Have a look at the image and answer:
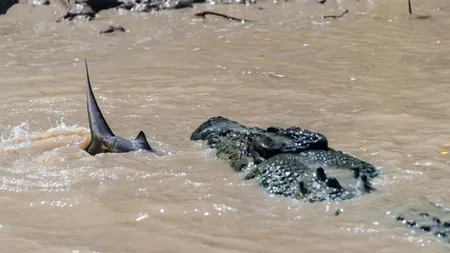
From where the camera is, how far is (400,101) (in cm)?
602

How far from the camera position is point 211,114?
5.82m

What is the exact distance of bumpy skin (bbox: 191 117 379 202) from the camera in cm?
371

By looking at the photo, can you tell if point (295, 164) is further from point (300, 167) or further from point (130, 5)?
point (130, 5)

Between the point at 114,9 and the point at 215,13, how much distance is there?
67.8 inches

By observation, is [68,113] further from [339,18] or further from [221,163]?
[339,18]

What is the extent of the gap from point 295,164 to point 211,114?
2026mm

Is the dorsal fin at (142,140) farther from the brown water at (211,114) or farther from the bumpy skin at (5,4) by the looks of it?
the bumpy skin at (5,4)

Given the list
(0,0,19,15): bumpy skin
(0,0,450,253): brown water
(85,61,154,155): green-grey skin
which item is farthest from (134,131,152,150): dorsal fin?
(0,0,19,15): bumpy skin

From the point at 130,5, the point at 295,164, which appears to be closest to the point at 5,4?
the point at 130,5

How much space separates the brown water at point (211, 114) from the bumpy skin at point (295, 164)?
0.28 feet

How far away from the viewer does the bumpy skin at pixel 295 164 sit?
371 cm

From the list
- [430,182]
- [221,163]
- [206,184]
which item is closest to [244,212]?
[206,184]

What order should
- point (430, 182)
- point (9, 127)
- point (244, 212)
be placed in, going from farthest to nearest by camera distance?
1. point (9, 127)
2. point (430, 182)
3. point (244, 212)

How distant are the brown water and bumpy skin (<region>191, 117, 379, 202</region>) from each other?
0.08 metres
